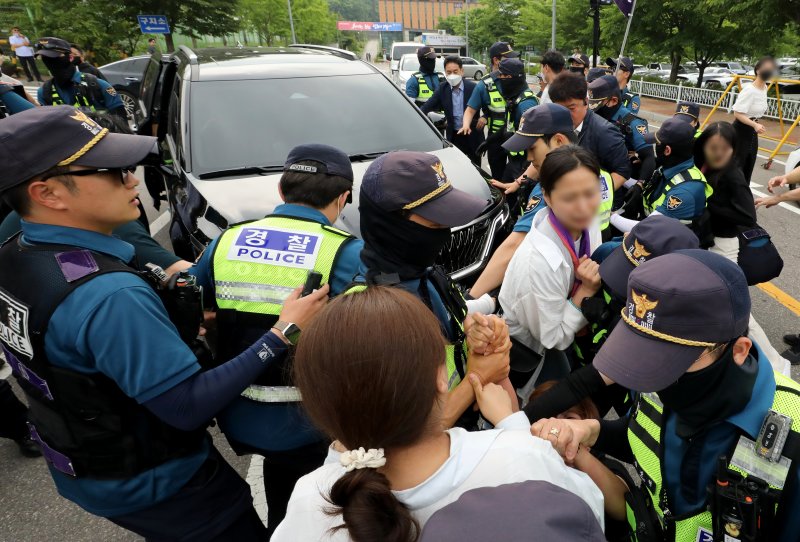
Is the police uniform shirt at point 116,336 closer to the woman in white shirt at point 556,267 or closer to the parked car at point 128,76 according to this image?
the woman in white shirt at point 556,267

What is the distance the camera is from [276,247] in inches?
62.1

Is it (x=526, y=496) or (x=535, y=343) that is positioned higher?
(x=526, y=496)

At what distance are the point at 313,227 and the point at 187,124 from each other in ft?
8.54

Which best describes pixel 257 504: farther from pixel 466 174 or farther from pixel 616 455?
pixel 466 174

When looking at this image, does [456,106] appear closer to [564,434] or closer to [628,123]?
[628,123]

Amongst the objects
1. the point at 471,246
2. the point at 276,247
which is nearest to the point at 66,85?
the point at 471,246

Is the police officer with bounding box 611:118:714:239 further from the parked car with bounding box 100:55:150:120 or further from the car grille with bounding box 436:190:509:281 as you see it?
the parked car with bounding box 100:55:150:120

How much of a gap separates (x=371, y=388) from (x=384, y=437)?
10 centimetres

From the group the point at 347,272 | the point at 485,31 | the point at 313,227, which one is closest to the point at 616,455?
the point at 347,272

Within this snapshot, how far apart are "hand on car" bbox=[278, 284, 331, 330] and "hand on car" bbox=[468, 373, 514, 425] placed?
53 cm

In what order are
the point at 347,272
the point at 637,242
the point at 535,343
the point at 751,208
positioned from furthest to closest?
1. the point at 751,208
2. the point at 535,343
3. the point at 637,242
4. the point at 347,272

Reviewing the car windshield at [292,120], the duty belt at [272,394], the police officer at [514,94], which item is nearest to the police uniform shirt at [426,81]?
the police officer at [514,94]

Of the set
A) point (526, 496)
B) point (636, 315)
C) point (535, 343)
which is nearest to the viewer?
point (526, 496)

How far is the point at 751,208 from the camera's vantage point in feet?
9.53
